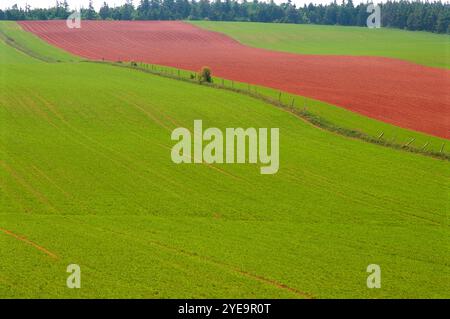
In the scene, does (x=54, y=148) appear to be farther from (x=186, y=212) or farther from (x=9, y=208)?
(x=186, y=212)

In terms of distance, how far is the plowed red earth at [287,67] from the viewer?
52938mm

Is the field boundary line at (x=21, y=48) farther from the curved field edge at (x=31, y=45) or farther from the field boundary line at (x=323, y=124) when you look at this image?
the field boundary line at (x=323, y=124)

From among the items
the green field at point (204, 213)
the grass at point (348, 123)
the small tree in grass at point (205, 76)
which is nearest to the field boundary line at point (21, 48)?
the small tree in grass at point (205, 76)

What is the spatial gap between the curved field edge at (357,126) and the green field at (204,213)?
155cm

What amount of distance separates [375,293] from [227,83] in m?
45.7

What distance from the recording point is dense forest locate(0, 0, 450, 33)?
519 feet

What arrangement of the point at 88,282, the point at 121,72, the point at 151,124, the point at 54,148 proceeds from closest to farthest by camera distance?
the point at 88,282 → the point at 54,148 → the point at 151,124 → the point at 121,72

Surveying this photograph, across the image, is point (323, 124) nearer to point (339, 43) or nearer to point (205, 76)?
point (205, 76)

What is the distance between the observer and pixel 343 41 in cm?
12581

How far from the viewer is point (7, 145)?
36.3 m

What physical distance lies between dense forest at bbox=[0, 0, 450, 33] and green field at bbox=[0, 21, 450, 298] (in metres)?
115

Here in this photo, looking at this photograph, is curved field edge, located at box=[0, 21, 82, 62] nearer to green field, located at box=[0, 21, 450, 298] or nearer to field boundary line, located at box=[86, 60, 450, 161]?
field boundary line, located at box=[86, 60, 450, 161]

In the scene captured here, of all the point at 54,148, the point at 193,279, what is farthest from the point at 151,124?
the point at 193,279

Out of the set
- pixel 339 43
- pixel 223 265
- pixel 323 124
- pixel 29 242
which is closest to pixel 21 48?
pixel 339 43
